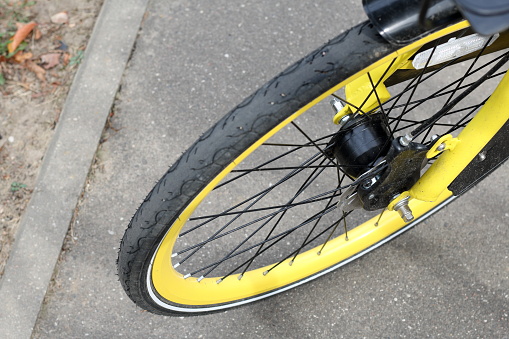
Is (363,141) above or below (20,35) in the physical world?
below

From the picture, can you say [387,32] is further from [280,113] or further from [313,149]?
[313,149]

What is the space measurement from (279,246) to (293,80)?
44.1 inches

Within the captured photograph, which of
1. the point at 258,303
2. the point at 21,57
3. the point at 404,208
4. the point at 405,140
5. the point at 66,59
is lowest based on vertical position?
the point at 258,303

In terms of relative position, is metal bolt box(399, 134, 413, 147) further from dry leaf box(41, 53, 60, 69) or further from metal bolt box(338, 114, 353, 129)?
dry leaf box(41, 53, 60, 69)

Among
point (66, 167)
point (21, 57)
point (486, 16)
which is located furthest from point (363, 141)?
point (21, 57)

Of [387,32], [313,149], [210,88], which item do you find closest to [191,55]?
[210,88]

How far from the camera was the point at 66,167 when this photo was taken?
96.2 inches

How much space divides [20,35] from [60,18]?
0.21 m

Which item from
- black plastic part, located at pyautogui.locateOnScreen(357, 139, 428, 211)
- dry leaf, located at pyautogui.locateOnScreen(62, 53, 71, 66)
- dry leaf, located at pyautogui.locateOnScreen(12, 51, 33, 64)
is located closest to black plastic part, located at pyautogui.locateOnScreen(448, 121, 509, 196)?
black plastic part, located at pyautogui.locateOnScreen(357, 139, 428, 211)

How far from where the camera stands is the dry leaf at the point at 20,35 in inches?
108

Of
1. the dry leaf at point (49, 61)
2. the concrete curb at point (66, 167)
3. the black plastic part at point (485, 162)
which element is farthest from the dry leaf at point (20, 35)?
the black plastic part at point (485, 162)

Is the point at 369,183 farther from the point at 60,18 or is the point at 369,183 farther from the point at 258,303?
the point at 60,18

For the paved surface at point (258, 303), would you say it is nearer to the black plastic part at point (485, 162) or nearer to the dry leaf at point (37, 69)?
the dry leaf at point (37, 69)

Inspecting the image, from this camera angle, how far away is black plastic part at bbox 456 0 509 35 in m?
1.05
